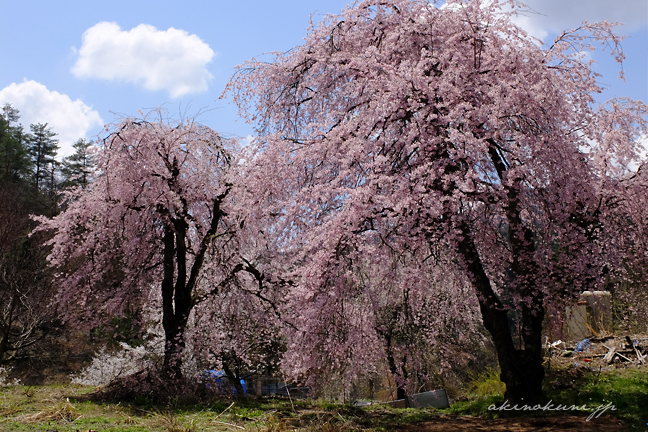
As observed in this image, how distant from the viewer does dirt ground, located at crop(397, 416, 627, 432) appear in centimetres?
631

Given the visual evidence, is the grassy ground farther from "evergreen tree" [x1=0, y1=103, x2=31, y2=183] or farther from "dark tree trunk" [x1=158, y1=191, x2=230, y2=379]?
"evergreen tree" [x1=0, y1=103, x2=31, y2=183]

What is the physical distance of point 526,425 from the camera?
6578 millimetres

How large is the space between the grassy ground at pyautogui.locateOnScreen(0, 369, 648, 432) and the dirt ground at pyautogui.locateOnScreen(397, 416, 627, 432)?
0.99 ft

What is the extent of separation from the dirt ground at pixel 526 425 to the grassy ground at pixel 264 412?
0.99 ft

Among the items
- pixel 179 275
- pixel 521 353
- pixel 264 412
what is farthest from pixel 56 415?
pixel 521 353

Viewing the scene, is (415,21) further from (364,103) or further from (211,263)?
(211,263)

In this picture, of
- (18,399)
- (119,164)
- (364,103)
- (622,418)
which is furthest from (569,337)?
(18,399)

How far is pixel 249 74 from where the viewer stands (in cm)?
1035

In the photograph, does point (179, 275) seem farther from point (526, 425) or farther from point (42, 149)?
point (42, 149)

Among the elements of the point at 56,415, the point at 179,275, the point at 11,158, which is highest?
the point at 11,158

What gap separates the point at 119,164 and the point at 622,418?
959cm

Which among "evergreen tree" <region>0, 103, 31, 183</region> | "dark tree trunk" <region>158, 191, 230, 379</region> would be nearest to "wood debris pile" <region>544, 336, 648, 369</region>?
"dark tree trunk" <region>158, 191, 230, 379</region>

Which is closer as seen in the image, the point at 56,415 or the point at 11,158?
the point at 56,415

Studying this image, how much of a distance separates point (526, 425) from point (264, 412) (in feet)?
13.4
